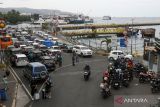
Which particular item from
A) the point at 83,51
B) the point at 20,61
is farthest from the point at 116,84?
the point at 83,51

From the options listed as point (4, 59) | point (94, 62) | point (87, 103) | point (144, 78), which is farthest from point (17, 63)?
point (87, 103)

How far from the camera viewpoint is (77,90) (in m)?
28.1

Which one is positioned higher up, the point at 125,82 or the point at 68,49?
the point at 68,49

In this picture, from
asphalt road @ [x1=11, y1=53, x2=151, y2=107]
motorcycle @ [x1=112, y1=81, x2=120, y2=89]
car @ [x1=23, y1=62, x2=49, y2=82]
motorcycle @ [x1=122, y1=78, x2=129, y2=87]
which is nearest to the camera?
asphalt road @ [x1=11, y1=53, x2=151, y2=107]

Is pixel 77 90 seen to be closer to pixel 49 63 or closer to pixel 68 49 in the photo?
pixel 49 63

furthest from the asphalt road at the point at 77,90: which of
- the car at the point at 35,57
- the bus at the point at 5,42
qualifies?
the bus at the point at 5,42

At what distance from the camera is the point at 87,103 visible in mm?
23656

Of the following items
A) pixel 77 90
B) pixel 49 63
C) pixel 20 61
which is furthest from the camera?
pixel 20 61

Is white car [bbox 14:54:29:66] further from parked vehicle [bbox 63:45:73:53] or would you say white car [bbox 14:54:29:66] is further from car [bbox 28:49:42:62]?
parked vehicle [bbox 63:45:73:53]

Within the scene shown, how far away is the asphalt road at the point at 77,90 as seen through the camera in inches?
944

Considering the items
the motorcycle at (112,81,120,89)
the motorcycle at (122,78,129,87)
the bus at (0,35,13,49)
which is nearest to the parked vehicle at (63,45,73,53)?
the bus at (0,35,13,49)

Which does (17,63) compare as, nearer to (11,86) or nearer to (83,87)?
(11,86)

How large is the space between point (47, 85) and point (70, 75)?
9.78 meters

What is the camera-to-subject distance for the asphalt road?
23969mm
